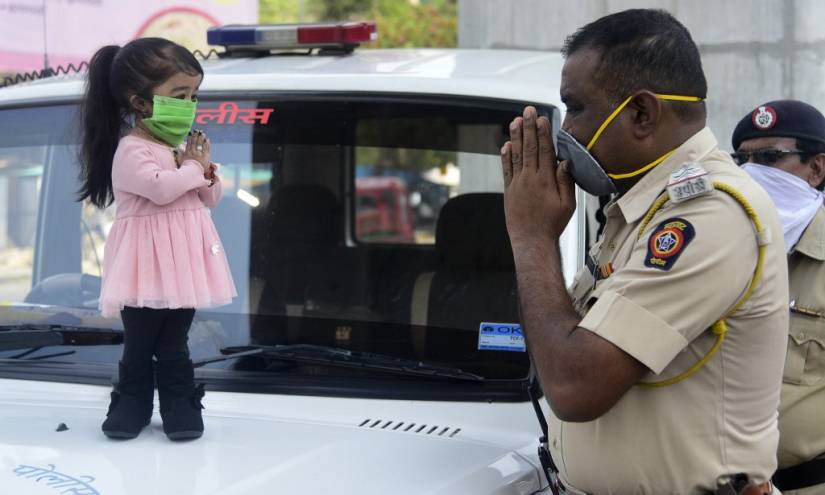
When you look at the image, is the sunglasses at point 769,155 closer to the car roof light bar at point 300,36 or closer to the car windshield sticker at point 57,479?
the car roof light bar at point 300,36

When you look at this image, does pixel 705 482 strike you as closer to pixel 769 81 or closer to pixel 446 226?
pixel 446 226

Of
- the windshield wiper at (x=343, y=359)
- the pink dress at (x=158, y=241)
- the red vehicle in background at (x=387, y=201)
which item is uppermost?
the pink dress at (x=158, y=241)

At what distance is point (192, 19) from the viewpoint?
7641mm

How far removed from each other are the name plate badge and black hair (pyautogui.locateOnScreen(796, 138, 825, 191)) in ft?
3.56

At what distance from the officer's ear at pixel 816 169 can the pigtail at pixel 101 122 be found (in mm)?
1741

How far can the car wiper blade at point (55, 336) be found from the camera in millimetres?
2895

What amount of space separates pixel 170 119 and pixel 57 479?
0.86m

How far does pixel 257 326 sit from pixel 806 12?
4.29m

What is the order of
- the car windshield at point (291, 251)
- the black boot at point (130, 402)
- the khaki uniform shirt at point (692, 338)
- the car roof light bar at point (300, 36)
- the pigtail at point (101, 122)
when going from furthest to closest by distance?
the car roof light bar at point (300, 36) → the car windshield at point (291, 251) → the pigtail at point (101, 122) → the black boot at point (130, 402) → the khaki uniform shirt at point (692, 338)

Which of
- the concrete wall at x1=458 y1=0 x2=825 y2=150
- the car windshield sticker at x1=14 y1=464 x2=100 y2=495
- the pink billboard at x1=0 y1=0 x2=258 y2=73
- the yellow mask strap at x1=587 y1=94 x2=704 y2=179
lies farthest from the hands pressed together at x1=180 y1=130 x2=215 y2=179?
the concrete wall at x1=458 y1=0 x2=825 y2=150

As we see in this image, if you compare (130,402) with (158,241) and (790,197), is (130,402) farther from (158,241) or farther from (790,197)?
(790,197)

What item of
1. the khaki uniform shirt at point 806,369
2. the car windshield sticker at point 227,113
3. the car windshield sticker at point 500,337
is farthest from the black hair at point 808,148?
the car windshield sticker at point 227,113

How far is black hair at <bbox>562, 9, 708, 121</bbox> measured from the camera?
6.78 feet

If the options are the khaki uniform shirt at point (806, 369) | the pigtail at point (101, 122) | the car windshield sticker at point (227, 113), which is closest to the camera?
the pigtail at point (101, 122)
